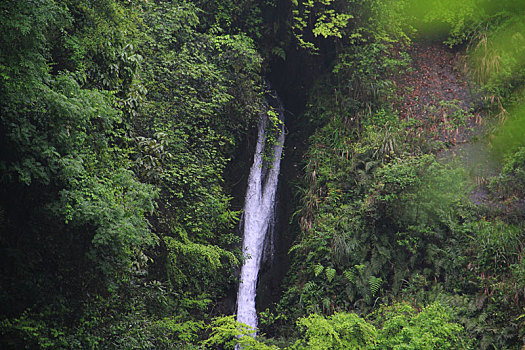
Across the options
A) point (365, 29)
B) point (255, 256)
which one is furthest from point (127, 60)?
point (365, 29)

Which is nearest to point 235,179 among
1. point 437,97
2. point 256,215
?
point 256,215

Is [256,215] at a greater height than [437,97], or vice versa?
[437,97]

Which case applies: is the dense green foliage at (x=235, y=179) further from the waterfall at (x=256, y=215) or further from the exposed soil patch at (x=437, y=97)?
the waterfall at (x=256, y=215)

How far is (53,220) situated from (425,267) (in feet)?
24.5

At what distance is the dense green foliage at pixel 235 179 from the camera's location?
5504 millimetres

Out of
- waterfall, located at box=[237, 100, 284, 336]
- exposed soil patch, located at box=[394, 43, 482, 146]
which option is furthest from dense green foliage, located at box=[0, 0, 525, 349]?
waterfall, located at box=[237, 100, 284, 336]

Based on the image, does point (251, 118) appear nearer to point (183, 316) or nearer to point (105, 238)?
point (183, 316)

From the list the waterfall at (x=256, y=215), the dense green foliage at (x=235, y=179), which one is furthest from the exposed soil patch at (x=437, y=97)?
the waterfall at (x=256, y=215)

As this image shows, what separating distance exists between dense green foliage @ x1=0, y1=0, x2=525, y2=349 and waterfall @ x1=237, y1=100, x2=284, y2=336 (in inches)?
14.8

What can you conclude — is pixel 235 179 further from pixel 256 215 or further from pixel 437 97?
pixel 437 97

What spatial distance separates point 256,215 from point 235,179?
1264 mm

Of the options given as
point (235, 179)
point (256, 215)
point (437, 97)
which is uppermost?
point (437, 97)

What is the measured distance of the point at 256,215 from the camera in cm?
1174

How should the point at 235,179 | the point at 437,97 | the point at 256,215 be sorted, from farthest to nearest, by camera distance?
the point at 437,97 → the point at 235,179 → the point at 256,215
